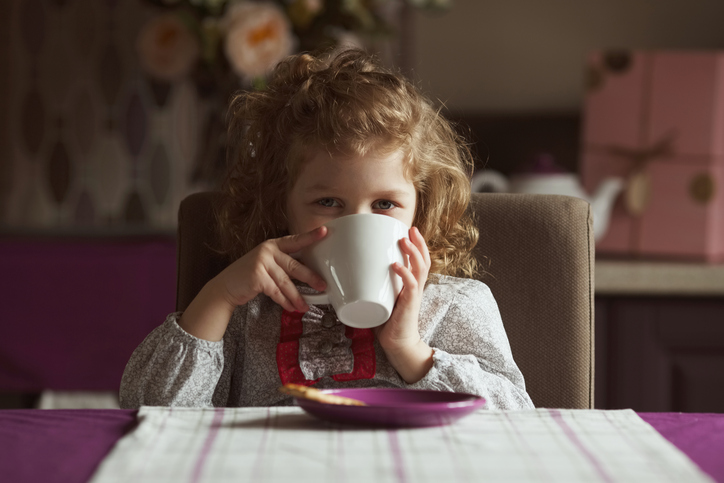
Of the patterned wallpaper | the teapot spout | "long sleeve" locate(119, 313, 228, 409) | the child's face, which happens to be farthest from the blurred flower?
"long sleeve" locate(119, 313, 228, 409)

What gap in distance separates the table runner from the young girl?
0.23 m

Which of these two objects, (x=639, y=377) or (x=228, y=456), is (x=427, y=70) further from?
(x=228, y=456)

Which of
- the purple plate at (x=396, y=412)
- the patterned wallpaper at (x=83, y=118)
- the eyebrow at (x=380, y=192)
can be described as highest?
the patterned wallpaper at (x=83, y=118)

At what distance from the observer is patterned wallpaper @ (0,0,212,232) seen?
2.29 meters

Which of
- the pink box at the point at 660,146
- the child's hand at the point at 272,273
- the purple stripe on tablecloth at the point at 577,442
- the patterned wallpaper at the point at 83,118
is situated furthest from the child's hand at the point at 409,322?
the patterned wallpaper at the point at 83,118

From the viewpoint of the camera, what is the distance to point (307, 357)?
1.02m

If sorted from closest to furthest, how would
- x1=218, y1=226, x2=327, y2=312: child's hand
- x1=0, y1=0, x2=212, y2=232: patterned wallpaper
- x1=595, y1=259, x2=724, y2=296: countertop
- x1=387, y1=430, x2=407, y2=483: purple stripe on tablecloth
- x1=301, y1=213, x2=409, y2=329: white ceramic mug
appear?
x1=387, y1=430, x2=407, y2=483: purple stripe on tablecloth
x1=301, y1=213, x2=409, y2=329: white ceramic mug
x1=218, y1=226, x2=327, y2=312: child's hand
x1=595, y1=259, x2=724, y2=296: countertop
x1=0, y1=0, x2=212, y2=232: patterned wallpaper

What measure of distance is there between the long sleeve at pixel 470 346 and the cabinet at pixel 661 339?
756mm

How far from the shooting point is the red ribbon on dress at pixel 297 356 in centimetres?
100

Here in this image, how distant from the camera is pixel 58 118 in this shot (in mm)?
2293

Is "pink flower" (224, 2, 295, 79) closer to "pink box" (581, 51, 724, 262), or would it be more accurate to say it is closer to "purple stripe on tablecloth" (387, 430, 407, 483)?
"pink box" (581, 51, 724, 262)

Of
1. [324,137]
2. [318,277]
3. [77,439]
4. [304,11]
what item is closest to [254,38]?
[304,11]

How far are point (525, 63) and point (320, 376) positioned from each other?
1.47 meters

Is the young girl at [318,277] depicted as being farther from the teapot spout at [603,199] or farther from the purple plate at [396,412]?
the teapot spout at [603,199]
